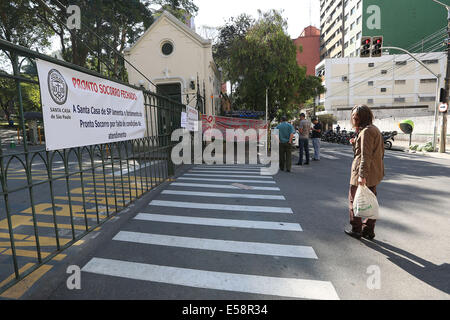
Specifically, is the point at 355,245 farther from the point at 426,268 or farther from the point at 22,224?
the point at 22,224

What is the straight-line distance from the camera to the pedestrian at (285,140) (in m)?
9.28

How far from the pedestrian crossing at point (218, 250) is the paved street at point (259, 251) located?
0.01 meters

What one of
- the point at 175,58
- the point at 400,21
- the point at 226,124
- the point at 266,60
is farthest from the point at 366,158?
the point at 400,21

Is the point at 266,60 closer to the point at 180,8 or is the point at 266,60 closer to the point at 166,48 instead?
the point at 166,48

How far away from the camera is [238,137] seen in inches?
626

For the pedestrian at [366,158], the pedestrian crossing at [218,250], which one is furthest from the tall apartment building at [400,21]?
the pedestrian crossing at [218,250]

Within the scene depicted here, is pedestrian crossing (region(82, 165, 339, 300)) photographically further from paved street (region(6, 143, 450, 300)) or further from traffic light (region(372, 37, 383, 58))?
traffic light (region(372, 37, 383, 58))

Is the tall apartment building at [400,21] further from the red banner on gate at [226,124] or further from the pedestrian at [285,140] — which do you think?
the pedestrian at [285,140]

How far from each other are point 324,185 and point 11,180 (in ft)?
34.3

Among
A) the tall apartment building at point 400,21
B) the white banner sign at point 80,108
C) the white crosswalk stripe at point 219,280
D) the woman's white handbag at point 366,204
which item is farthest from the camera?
the tall apartment building at point 400,21

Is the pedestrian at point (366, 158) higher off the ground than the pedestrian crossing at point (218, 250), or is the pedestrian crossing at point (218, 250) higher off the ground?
the pedestrian at point (366, 158)

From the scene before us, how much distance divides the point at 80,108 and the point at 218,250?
2.85m
